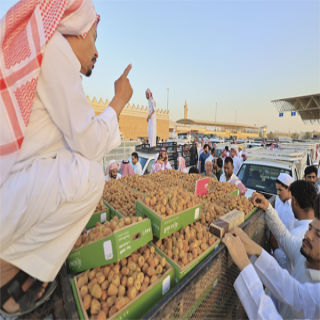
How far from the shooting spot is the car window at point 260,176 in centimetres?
444

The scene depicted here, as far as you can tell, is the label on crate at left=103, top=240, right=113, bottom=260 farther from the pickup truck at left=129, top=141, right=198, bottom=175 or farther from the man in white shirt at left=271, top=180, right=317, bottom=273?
the pickup truck at left=129, top=141, right=198, bottom=175

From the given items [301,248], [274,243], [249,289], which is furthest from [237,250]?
[274,243]

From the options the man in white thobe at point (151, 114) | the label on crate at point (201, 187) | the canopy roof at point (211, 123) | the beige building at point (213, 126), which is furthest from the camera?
the canopy roof at point (211, 123)

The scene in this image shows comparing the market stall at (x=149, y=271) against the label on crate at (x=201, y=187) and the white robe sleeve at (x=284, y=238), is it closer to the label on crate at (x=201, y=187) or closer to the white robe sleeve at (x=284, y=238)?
the white robe sleeve at (x=284, y=238)

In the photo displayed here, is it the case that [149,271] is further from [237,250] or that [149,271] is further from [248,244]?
[248,244]

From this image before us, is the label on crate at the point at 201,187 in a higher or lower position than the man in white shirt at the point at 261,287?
higher

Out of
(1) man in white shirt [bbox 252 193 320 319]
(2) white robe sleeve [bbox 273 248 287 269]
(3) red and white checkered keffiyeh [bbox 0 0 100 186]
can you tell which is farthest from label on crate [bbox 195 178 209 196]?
(3) red and white checkered keffiyeh [bbox 0 0 100 186]

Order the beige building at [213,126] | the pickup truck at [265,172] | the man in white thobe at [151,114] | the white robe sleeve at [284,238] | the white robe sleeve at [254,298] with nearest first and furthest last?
the white robe sleeve at [254,298]
the white robe sleeve at [284,238]
the pickup truck at [265,172]
the man in white thobe at [151,114]
the beige building at [213,126]

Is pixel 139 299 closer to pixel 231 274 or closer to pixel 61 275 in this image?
pixel 61 275

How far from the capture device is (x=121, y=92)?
1180 millimetres

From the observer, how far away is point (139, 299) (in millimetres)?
1063

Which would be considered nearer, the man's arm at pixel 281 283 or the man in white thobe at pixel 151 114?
the man's arm at pixel 281 283

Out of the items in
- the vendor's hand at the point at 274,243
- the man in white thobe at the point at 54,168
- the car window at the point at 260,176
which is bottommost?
Result: the vendor's hand at the point at 274,243

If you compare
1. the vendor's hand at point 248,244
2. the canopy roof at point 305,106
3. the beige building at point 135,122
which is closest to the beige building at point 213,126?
the beige building at point 135,122
